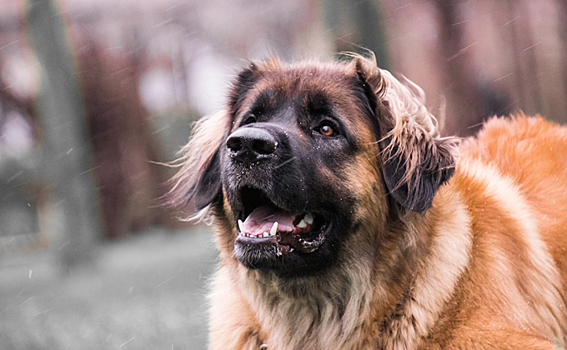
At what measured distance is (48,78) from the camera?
8.66 metres

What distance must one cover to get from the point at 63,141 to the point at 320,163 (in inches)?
281

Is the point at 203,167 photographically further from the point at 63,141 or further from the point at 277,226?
the point at 63,141

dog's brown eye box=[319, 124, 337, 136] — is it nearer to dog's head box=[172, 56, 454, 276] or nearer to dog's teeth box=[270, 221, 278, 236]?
dog's head box=[172, 56, 454, 276]

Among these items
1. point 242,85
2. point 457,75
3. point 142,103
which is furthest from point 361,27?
point 142,103

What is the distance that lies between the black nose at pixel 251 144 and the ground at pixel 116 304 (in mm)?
985

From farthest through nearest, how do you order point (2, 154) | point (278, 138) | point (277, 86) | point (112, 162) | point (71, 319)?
point (112, 162) → point (2, 154) → point (71, 319) → point (277, 86) → point (278, 138)

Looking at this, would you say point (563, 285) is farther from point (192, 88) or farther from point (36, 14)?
point (192, 88)

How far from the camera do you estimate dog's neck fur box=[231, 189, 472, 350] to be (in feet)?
7.95

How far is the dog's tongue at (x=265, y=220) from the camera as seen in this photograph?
2.48m

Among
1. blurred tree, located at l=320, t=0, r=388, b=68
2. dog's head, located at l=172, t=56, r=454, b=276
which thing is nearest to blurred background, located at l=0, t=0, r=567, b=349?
blurred tree, located at l=320, t=0, r=388, b=68

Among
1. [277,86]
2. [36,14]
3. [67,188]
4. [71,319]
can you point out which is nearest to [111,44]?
[36,14]

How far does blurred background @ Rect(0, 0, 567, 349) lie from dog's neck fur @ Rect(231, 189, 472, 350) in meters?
0.68

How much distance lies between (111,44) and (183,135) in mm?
3183

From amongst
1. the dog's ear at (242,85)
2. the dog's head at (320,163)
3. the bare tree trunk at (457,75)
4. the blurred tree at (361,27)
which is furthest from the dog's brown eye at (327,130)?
the bare tree trunk at (457,75)
